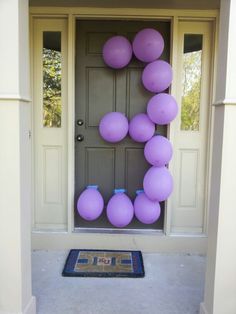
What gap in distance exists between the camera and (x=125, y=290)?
2297 mm

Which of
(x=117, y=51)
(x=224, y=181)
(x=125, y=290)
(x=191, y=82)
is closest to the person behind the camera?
(x=224, y=181)

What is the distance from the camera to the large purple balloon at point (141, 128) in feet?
8.59

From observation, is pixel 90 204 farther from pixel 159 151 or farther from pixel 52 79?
pixel 52 79

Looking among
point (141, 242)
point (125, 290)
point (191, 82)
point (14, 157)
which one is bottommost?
point (125, 290)

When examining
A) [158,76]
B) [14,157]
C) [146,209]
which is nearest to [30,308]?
[14,157]

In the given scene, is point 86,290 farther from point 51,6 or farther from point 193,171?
point 51,6

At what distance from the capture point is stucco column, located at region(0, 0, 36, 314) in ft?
5.46

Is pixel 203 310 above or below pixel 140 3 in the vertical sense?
below

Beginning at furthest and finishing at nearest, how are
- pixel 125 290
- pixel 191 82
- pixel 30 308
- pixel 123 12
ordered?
pixel 191 82, pixel 123 12, pixel 125 290, pixel 30 308

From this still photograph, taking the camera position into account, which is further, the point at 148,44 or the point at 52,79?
the point at 52,79

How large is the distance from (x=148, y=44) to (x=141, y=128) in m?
0.65

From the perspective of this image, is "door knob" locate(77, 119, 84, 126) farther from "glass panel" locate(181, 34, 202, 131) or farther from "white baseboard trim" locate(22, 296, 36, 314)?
"white baseboard trim" locate(22, 296, 36, 314)

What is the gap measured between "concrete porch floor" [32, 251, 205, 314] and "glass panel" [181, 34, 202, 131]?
120cm

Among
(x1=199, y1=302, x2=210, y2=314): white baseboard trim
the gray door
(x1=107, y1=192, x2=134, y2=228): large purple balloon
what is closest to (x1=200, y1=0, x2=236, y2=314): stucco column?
(x1=199, y1=302, x2=210, y2=314): white baseboard trim
